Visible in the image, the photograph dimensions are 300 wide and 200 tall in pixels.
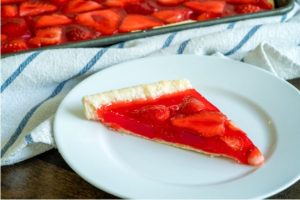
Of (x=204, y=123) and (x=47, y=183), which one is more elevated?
(x=204, y=123)

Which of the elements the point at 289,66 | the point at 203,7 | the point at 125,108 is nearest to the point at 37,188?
the point at 125,108

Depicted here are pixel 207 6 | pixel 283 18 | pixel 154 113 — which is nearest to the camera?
pixel 154 113

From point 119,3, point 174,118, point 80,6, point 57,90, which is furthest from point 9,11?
point 174,118

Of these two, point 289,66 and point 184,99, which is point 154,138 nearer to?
point 184,99

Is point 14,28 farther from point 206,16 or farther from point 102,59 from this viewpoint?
point 206,16

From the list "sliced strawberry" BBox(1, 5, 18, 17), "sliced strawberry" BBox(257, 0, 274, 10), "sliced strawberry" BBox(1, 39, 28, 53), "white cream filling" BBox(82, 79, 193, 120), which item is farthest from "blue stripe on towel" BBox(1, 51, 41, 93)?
"sliced strawberry" BBox(257, 0, 274, 10)

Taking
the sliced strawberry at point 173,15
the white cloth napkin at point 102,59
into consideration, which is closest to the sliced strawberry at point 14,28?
the white cloth napkin at point 102,59

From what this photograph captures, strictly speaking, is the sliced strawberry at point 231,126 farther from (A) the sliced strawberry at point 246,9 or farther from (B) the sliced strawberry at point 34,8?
(B) the sliced strawberry at point 34,8
